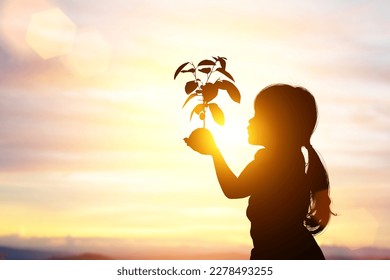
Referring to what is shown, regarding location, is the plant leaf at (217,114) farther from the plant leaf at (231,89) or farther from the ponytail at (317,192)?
the ponytail at (317,192)

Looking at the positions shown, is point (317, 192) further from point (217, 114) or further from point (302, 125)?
point (217, 114)

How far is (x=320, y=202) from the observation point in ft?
28.6

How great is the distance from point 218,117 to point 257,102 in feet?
2.57

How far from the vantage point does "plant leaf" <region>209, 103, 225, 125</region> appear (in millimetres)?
7957

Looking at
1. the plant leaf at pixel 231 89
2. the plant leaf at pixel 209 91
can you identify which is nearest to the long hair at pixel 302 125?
the plant leaf at pixel 231 89

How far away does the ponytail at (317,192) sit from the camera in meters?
8.62

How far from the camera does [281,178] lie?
8391mm

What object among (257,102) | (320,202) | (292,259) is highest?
Answer: (257,102)

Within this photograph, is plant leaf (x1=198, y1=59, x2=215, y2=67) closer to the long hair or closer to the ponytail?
the long hair

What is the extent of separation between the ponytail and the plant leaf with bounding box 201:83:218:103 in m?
1.45

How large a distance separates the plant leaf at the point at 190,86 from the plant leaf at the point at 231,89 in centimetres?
28
